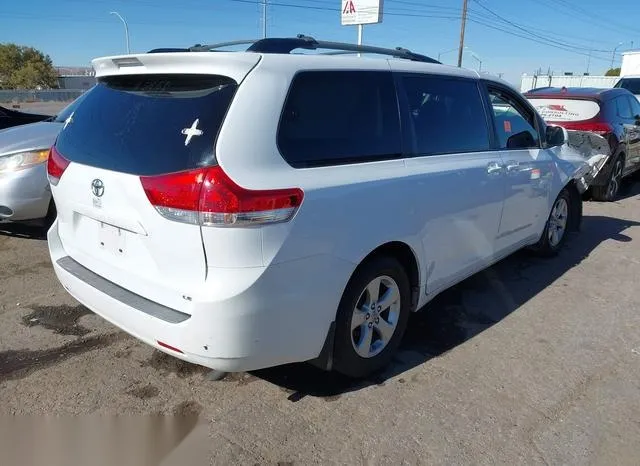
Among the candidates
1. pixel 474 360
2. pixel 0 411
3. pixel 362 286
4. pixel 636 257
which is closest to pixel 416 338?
pixel 474 360

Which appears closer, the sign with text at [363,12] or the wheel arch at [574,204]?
the wheel arch at [574,204]

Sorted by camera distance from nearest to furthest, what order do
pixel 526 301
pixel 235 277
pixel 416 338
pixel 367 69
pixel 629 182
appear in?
pixel 235 277 → pixel 367 69 → pixel 416 338 → pixel 526 301 → pixel 629 182

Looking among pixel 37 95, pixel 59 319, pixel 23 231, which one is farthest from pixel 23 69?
pixel 59 319

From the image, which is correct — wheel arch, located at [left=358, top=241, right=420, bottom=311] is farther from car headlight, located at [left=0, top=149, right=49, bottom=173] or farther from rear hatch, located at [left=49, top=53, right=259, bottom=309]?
car headlight, located at [left=0, top=149, right=49, bottom=173]

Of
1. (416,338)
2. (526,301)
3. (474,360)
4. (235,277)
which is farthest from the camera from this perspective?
(526,301)

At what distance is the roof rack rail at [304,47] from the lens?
272 centimetres

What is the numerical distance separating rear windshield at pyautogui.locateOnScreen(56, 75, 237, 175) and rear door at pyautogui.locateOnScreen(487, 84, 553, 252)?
2500 mm

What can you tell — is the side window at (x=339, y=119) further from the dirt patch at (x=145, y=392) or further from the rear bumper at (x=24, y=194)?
the rear bumper at (x=24, y=194)

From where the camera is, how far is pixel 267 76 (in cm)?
241

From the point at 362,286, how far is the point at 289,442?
866 millimetres

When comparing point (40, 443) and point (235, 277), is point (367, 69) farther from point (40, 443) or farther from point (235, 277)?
point (40, 443)

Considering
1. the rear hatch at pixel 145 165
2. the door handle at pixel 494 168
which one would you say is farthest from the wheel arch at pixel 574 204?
the rear hatch at pixel 145 165

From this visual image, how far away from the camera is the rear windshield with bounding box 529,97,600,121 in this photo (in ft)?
26.0

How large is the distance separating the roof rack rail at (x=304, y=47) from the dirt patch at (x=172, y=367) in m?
1.86
